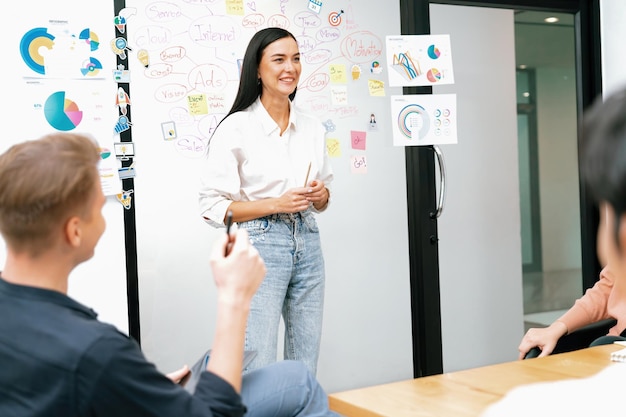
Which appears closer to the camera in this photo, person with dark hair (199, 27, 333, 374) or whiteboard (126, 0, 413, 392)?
person with dark hair (199, 27, 333, 374)

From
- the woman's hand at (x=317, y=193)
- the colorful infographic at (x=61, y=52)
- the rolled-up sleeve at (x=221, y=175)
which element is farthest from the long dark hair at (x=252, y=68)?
the colorful infographic at (x=61, y=52)

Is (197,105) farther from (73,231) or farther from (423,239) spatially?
(73,231)

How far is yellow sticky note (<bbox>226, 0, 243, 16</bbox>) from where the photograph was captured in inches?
125

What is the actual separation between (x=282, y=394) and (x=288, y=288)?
1.36 meters

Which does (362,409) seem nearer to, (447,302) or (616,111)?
(616,111)

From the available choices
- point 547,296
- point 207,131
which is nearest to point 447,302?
point 547,296

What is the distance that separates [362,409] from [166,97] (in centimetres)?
200

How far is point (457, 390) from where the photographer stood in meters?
1.51

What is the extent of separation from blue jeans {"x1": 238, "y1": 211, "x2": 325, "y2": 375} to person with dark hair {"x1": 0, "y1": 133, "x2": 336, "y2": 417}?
1307mm

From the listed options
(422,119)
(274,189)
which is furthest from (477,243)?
(274,189)

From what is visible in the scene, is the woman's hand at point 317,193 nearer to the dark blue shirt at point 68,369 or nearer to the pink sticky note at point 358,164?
the pink sticky note at point 358,164

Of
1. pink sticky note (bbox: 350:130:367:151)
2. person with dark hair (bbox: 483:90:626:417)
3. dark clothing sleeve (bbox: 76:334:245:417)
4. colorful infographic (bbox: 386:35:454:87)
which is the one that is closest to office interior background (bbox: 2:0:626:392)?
colorful infographic (bbox: 386:35:454:87)

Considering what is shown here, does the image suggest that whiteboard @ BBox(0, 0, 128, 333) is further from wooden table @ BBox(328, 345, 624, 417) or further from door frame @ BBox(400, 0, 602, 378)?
wooden table @ BBox(328, 345, 624, 417)

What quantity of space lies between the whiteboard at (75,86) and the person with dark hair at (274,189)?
59cm
